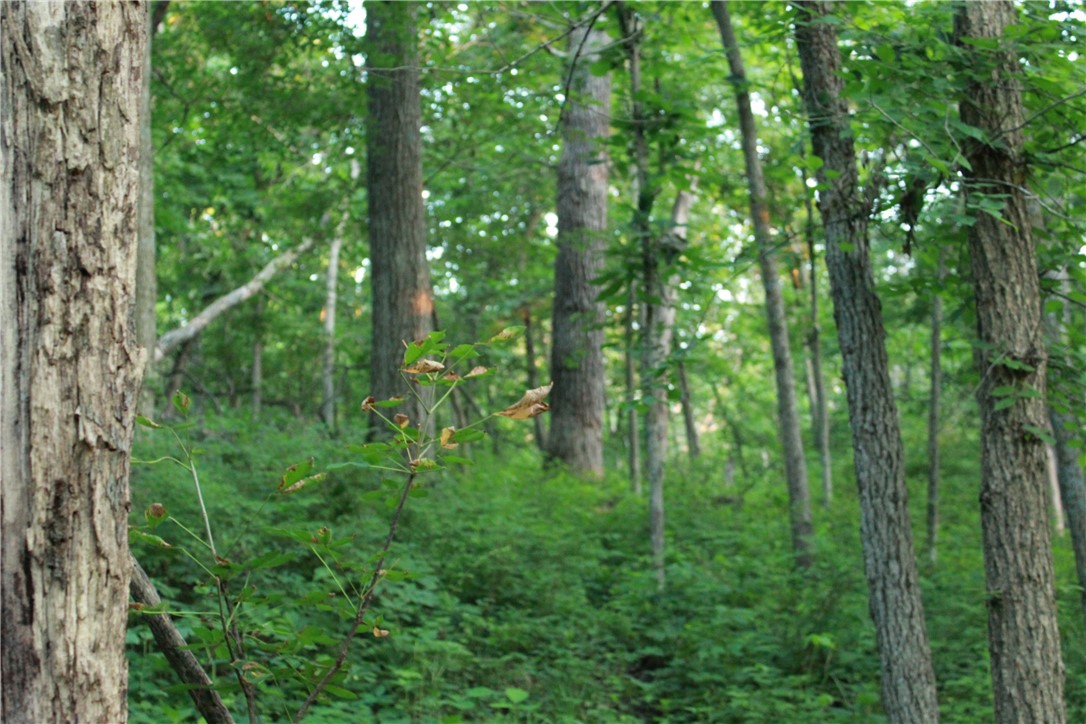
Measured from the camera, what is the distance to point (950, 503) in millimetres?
13734

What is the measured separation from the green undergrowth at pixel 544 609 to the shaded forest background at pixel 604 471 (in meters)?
0.04

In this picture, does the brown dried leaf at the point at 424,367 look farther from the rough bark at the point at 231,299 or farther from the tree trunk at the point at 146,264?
the rough bark at the point at 231,299

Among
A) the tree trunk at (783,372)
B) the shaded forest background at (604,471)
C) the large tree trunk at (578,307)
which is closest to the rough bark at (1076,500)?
the shaded forest background at (604,471)

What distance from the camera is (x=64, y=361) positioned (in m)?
2.07

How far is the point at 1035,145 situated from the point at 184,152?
1415cm

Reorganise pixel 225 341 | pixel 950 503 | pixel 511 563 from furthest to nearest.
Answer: pixel 225 341
pixel 950 503
pixel 511 563

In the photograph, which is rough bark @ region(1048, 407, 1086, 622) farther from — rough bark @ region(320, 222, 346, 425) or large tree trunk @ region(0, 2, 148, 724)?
rough bark @ region(320, 222, 346, 425)

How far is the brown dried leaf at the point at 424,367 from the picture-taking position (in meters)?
2.70

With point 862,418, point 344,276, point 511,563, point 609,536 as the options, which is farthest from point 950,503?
point 344,276

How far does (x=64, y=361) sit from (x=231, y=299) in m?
13.8

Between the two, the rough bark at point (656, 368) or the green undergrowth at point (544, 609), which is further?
the rough bark at point (656, 368)

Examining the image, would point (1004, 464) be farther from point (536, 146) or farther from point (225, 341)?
point (225, 341)

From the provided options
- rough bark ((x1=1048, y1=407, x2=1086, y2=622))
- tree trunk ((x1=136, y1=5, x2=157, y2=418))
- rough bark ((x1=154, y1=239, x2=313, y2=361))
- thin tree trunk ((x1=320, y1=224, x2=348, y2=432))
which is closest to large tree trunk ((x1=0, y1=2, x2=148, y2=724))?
tree trunk ((x1=136, y1=5, x2=157, y2=418))

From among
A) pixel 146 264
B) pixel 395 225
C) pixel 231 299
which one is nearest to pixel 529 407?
pixel 146 264
